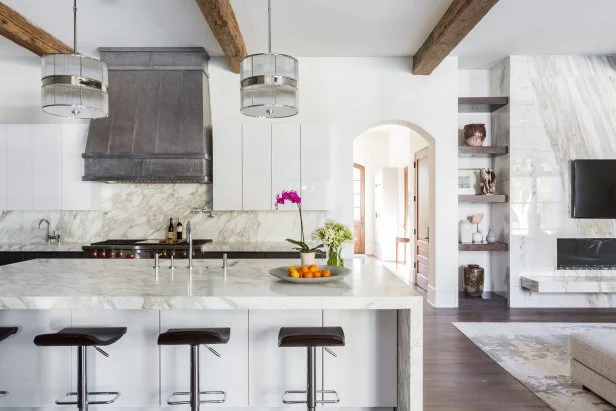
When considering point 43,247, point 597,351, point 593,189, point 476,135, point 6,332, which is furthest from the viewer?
point 476,135

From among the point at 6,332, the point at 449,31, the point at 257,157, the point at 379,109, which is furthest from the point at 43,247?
the point at 449,31

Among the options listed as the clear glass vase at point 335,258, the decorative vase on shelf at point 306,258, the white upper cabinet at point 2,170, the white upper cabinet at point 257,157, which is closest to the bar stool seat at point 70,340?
the decorative vase on shelf at point 306,258

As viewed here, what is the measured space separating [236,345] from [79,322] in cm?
96

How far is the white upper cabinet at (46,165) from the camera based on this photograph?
4973 millimetres

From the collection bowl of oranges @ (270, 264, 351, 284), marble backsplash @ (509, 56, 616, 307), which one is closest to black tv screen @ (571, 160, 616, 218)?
marble backsplash @ (509, 56, 616, 307)

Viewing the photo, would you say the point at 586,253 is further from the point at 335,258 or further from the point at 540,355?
the point at 335,258

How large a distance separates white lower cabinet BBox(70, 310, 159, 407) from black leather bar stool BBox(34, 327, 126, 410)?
0.07 meters

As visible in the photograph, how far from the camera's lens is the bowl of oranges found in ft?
8.21

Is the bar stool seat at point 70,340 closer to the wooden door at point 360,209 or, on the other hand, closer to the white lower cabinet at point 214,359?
the white lower cabinet at point 214,359

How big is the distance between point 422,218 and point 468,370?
141 inches

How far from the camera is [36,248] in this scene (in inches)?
190

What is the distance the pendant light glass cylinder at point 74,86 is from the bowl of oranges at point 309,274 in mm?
1601

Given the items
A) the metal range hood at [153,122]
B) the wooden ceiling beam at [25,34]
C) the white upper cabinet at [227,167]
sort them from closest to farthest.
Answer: the wooden ceiling beam at [25,34] → the metal range hood at [153,122] → the white upper cabinet at [227,167]

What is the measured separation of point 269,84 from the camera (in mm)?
2551
